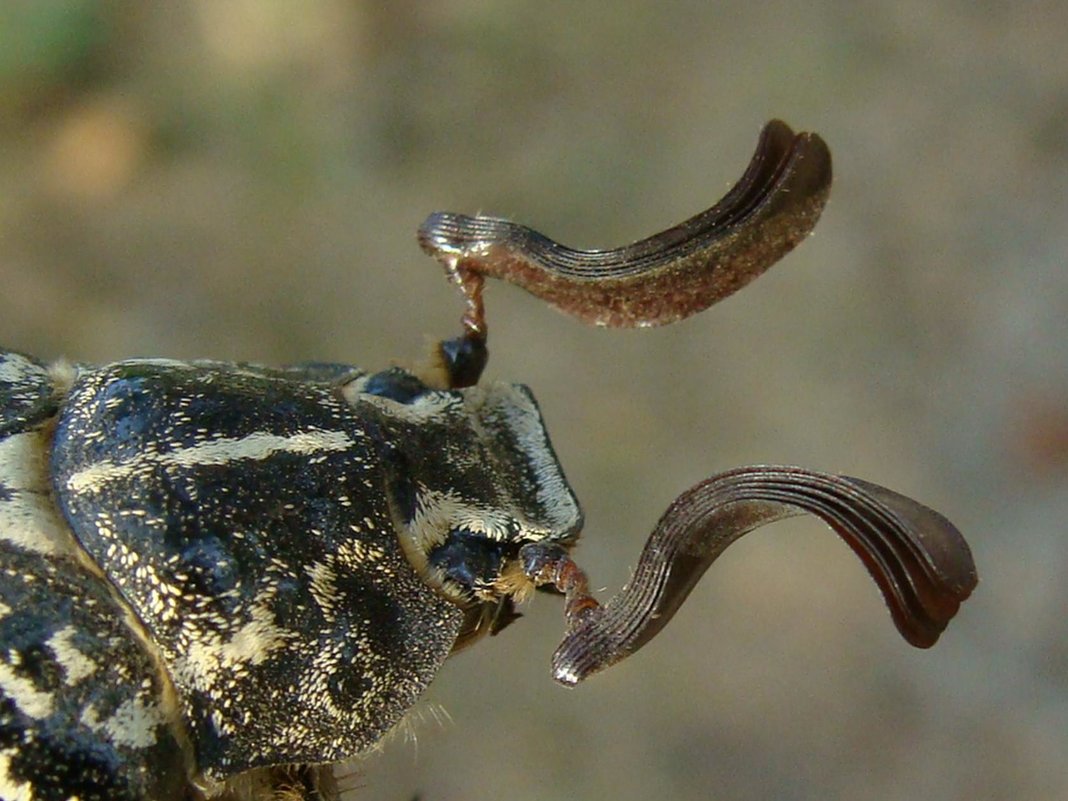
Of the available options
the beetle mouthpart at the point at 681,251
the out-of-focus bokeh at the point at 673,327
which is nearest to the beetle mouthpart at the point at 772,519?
the beetle mouthpart at the point at 681,251

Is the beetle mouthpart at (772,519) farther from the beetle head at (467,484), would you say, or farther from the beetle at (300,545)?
the beetle head at (467,484)

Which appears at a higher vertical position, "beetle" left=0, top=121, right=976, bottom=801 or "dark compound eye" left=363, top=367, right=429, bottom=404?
"dark compound eye" left=363, top=367, right=429, bottom=404

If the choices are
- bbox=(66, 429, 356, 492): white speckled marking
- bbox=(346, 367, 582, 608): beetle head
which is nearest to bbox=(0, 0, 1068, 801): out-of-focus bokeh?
bbox=(346, 367, 582, 608): beetle head

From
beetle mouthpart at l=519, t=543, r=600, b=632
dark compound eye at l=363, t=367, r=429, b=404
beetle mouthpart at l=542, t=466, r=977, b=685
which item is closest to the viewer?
beetle mouthpart at l=542, t=466, r=977, b=685

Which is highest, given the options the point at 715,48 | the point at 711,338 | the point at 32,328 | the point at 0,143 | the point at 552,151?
the point at 715,48

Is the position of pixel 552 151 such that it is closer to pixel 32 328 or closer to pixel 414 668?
pixel 32 328

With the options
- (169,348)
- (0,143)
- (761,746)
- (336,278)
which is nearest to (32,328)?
(169,348)

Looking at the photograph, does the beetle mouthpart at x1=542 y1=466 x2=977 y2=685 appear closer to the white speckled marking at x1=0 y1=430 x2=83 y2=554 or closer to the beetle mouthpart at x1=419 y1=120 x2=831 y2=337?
the beetle mouthpart at x1=419 y1=120 x2=831 y2=337
